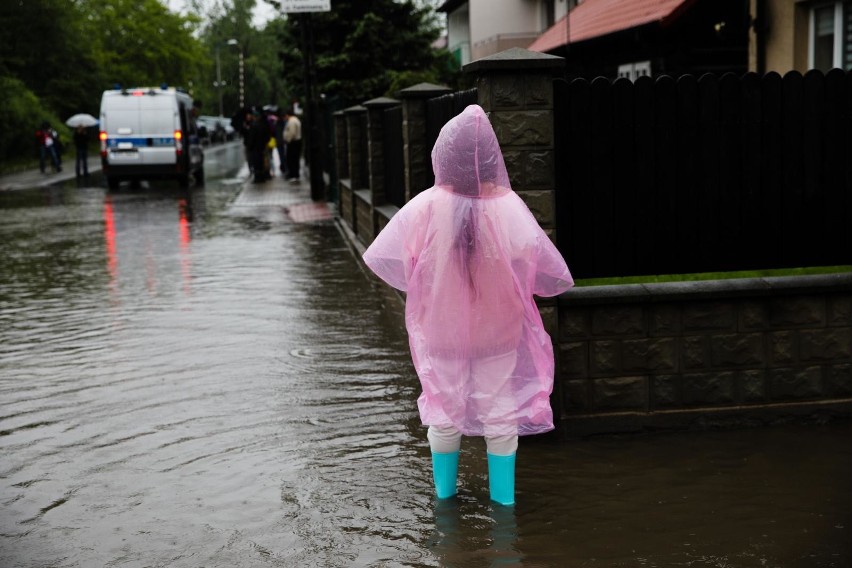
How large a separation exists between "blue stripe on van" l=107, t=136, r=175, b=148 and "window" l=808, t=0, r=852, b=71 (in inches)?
667

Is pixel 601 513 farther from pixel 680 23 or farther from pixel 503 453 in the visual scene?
pixel 680 23

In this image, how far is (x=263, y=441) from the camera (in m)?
6.11

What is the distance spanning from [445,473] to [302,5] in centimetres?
1636

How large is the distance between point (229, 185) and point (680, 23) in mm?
14267

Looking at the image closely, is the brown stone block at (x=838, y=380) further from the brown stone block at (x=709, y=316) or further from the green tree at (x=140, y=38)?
the green tree at (x=140, y=38)

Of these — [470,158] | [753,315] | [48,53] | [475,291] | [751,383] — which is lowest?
[751,383]

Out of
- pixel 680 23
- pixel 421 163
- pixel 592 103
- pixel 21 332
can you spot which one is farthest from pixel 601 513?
pixel 680 23

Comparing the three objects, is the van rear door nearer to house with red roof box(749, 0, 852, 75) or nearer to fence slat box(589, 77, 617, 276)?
house with red roof box(749, 0, 852, 75)

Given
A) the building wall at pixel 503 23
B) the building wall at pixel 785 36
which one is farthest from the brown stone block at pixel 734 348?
the building wall at pixel 503 23

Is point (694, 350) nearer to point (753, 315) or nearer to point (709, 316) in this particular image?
point (709, 316)

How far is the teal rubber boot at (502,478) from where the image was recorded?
491cm

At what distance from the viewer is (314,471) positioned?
559cm

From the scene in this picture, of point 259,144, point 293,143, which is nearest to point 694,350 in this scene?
point 293,143

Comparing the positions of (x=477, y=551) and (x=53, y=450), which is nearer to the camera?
(x=477, y=551)
